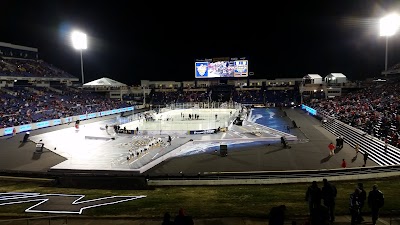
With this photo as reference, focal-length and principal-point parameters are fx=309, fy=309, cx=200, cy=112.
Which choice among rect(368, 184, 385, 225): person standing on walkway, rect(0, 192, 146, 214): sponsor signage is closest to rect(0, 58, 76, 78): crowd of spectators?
rect(0, 192, 146, 214): sponsor signage

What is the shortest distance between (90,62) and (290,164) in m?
83.3

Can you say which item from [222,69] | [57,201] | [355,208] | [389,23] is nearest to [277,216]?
[355,208]

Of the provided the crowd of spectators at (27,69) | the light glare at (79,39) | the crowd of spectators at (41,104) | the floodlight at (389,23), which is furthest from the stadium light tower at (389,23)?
the crowd of spectators at (27,69)

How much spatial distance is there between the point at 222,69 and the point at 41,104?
39.2 m

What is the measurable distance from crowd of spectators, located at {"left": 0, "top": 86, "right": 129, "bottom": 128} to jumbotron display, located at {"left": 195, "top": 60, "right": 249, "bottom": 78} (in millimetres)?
22173

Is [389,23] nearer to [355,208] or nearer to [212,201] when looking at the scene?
[212,201]

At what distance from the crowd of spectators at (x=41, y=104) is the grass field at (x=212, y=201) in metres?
31.5

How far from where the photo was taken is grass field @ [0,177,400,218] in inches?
401

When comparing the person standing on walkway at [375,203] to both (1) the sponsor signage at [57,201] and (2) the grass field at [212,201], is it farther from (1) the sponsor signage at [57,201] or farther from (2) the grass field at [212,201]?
(1) the sponsor signage at [57,201]

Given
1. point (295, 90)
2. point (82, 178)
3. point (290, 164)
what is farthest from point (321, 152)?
point (295, 90)

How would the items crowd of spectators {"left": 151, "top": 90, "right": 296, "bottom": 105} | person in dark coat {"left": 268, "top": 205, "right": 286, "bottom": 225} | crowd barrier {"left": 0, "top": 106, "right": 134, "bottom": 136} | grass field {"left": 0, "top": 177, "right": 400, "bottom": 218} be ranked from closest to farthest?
person in dark coat {"left": 268, "top": 205, "right": 286, "bottom": 225}
grass field {"left": 0, "top": 177, "right": 400, "bottom": 218}
crowd barrier {"left": 0, "top": 106, "right": 134, "bottom": 136}
crowd of spectators {"left": 151, "top": 90, "right": 296, "bottom": 105}

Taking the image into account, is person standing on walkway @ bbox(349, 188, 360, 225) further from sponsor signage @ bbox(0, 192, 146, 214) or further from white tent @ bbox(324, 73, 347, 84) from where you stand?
white tent @ bbox(324, 73, 347, 84)

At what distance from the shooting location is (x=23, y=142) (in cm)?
3294

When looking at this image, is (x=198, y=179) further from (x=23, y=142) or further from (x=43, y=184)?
(x=23, y=142)
